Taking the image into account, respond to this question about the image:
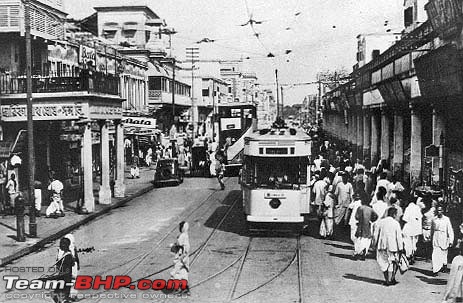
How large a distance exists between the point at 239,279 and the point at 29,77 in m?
9.25

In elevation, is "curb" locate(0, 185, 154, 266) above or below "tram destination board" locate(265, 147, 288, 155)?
below

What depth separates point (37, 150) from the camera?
28141mm

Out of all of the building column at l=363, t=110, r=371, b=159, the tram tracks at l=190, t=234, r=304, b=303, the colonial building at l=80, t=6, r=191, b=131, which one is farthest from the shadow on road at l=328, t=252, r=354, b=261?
the colonial building at l=80, t=6, r=191, b=131

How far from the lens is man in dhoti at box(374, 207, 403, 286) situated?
12.5 meters

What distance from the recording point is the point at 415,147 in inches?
945

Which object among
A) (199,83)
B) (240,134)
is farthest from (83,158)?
(199,83)

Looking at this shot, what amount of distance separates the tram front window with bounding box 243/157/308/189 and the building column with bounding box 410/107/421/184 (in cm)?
763

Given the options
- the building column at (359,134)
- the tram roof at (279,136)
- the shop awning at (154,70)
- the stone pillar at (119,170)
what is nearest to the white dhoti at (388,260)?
the tram roof at (279,136)

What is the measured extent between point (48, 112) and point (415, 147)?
43.6ft

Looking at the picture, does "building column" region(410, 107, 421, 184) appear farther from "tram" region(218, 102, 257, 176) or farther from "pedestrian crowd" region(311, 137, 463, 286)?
"tram" region(218, 102, 257, 176)

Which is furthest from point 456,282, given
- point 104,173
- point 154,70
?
point 154,70

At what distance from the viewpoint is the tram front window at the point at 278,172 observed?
58.6 ft

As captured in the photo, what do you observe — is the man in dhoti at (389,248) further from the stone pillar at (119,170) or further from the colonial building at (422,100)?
the stone pillar at (119,170)

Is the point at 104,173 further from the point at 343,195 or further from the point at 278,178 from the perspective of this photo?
the point at 343,195
